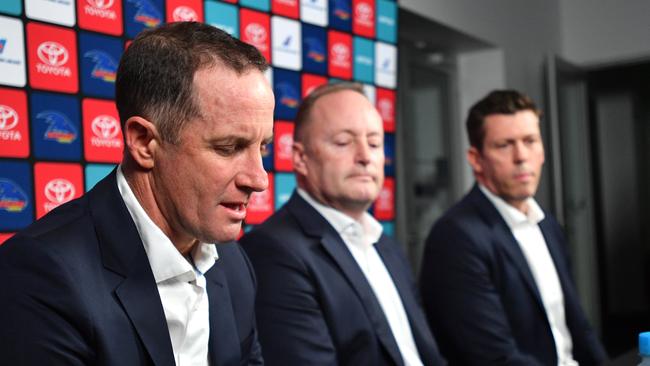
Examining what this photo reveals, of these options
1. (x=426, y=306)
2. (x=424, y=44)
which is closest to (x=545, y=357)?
(x=426, y=306)

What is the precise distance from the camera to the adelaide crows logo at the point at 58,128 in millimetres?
1642

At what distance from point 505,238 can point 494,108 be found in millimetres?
417

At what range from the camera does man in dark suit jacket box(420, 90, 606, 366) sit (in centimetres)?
193

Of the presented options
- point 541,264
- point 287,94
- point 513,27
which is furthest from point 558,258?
point 513,27

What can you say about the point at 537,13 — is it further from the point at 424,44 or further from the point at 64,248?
the point at 64,248

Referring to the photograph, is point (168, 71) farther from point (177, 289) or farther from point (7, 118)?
point (7, 118)

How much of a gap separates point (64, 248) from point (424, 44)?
10.1 feet

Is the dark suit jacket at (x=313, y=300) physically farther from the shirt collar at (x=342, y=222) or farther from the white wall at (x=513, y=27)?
the white wall at (x=513, y=27)

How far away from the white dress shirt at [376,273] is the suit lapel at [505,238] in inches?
18.1

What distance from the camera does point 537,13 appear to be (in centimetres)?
442

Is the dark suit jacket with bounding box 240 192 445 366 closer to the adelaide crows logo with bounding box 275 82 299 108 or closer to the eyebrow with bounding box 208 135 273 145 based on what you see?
the eyebrow with bounding box 208 135 273 145

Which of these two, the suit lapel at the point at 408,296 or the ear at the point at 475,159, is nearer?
the suit lapel at the point at 408,296

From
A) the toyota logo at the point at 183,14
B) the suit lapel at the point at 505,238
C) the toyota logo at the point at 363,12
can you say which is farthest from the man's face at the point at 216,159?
the toyota logo at the point at 363,12

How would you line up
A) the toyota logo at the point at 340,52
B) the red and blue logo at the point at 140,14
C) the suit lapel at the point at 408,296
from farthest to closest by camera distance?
the toyota logo at the point at 340,52
the red and blue logo at the point at 140,14
the suit lapel at the point at 408,296
